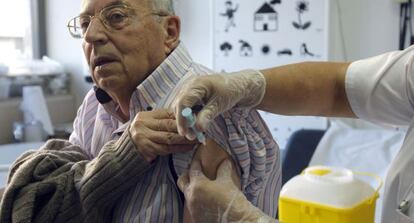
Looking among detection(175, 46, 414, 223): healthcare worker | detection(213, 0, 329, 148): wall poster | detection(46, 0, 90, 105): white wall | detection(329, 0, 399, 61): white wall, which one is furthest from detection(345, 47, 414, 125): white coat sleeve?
detection(46, 0, 90, 105): white wall

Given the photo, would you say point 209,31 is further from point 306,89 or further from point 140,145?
point 140,145

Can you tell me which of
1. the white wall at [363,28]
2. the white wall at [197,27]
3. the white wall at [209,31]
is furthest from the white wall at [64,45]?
the white wall at [363,28]

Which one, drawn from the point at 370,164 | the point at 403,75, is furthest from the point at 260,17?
the point at 403,75

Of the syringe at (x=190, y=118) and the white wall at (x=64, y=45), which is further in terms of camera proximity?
the white wall at (x=64, y=45)

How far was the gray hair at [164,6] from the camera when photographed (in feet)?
3.53

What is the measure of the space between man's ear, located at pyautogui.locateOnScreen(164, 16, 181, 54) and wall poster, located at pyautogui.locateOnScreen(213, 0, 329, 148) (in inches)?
58.7

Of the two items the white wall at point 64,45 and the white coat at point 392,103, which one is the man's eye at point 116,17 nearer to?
the white coat at point 392,103

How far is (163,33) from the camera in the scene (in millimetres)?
1098

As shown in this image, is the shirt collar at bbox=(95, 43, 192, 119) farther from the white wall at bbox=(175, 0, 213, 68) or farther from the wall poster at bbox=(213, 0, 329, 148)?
the white wall at bbox=(175, 0, 213, 68)

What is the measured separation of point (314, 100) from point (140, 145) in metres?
0.47

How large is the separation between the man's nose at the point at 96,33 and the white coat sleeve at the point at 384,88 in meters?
0.60

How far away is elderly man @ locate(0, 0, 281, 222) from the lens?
982mm

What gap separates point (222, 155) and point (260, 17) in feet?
6.11

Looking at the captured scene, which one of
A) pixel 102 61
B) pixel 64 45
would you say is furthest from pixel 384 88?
pixel 64 45
